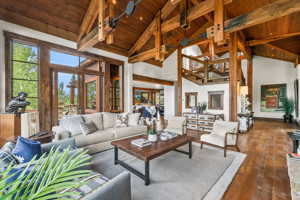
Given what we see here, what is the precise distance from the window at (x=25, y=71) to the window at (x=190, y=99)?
667 centimetres

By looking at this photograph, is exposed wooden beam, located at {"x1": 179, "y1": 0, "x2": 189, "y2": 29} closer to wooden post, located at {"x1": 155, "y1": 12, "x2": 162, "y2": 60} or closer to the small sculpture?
wooden post, located at {"x1": 155, "y1": 12, "x2": 162, "y2": 60}

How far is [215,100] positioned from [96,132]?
5.68 metres

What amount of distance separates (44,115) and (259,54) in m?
11.0

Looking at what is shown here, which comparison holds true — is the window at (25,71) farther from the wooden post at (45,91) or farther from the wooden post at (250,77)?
the wooden post at (250,77)

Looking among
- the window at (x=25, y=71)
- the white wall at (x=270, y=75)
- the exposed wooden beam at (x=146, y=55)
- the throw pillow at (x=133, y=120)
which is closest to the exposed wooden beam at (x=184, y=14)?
the exposed wooden beam at (x=146, y=55)

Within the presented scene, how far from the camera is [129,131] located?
12.3 feet

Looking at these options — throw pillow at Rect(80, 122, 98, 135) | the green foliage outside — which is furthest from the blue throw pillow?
the green foliage outside

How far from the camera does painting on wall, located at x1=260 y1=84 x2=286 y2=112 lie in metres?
7.40

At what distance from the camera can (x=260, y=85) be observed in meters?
8.12

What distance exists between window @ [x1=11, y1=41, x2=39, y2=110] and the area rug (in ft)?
8.28

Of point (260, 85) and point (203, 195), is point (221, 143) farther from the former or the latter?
point (260, 85)

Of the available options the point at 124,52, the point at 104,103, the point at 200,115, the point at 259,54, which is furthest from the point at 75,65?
the point at 259,54

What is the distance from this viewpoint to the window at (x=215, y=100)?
20.2 ft

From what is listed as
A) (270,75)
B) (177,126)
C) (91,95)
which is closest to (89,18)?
(91,95)
